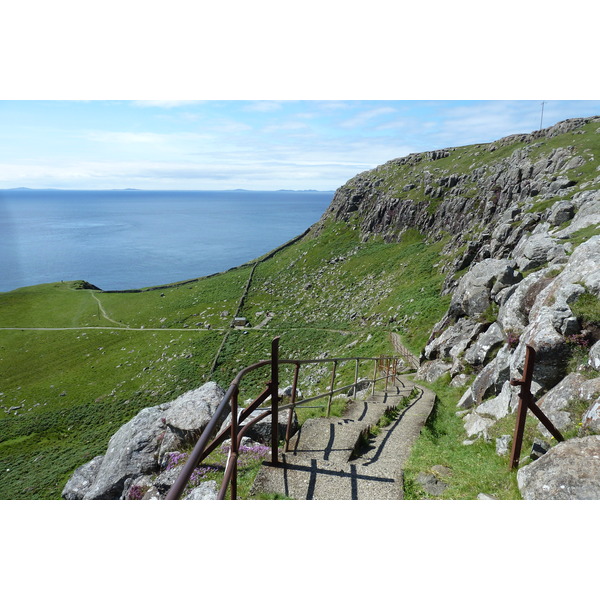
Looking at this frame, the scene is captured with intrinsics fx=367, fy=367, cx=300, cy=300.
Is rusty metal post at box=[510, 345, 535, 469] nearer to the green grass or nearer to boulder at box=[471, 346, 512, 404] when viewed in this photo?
the green grass

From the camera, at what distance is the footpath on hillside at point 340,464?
17.4 feet

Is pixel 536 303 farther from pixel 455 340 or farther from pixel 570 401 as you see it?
pixel 455 340

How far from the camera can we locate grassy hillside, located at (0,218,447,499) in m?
31.4

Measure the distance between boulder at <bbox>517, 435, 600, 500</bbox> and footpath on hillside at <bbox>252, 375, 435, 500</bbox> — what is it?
6.03 ft

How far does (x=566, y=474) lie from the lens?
4.84m

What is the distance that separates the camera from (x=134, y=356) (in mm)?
47312

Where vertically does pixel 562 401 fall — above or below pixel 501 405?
above

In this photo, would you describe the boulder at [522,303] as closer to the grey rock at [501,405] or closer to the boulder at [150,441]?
the grey rock at [501,405]

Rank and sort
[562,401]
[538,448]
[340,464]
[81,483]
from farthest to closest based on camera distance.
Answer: [81,483] < [562,401] < [340,464] < [538,448]

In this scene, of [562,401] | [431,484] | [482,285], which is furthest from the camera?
[482,285]

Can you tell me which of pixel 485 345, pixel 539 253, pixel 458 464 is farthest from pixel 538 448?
pixel 539 253

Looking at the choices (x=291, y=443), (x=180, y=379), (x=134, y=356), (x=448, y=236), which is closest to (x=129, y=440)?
(x=291, y=443)

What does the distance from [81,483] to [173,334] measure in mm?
41520

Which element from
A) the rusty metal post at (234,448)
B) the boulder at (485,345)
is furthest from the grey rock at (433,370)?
the rusty metal post at (234,448)
